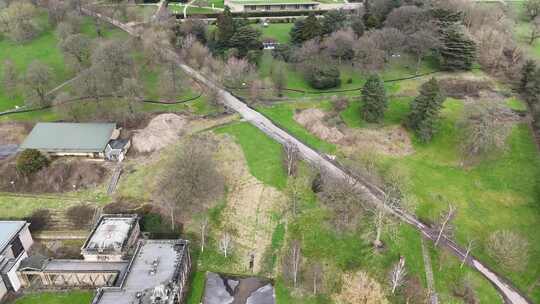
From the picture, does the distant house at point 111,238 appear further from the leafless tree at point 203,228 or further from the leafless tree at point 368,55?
the leafless tree at point 368,55

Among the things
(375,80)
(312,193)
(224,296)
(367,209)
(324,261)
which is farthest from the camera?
(375,80)

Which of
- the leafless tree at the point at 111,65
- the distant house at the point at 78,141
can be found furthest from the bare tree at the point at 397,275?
the leafless tree at the point at 111,65

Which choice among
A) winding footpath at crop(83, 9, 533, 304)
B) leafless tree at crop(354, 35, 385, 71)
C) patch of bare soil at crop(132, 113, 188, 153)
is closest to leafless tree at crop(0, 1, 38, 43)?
winding footpath at crop(83, 9, 533, 304)

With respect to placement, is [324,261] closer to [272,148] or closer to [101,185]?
[272,148]

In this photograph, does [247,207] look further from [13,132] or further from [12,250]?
[13,132]

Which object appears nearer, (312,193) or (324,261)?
(324,261)

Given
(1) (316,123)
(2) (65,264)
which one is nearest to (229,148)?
(1) (316,123)
